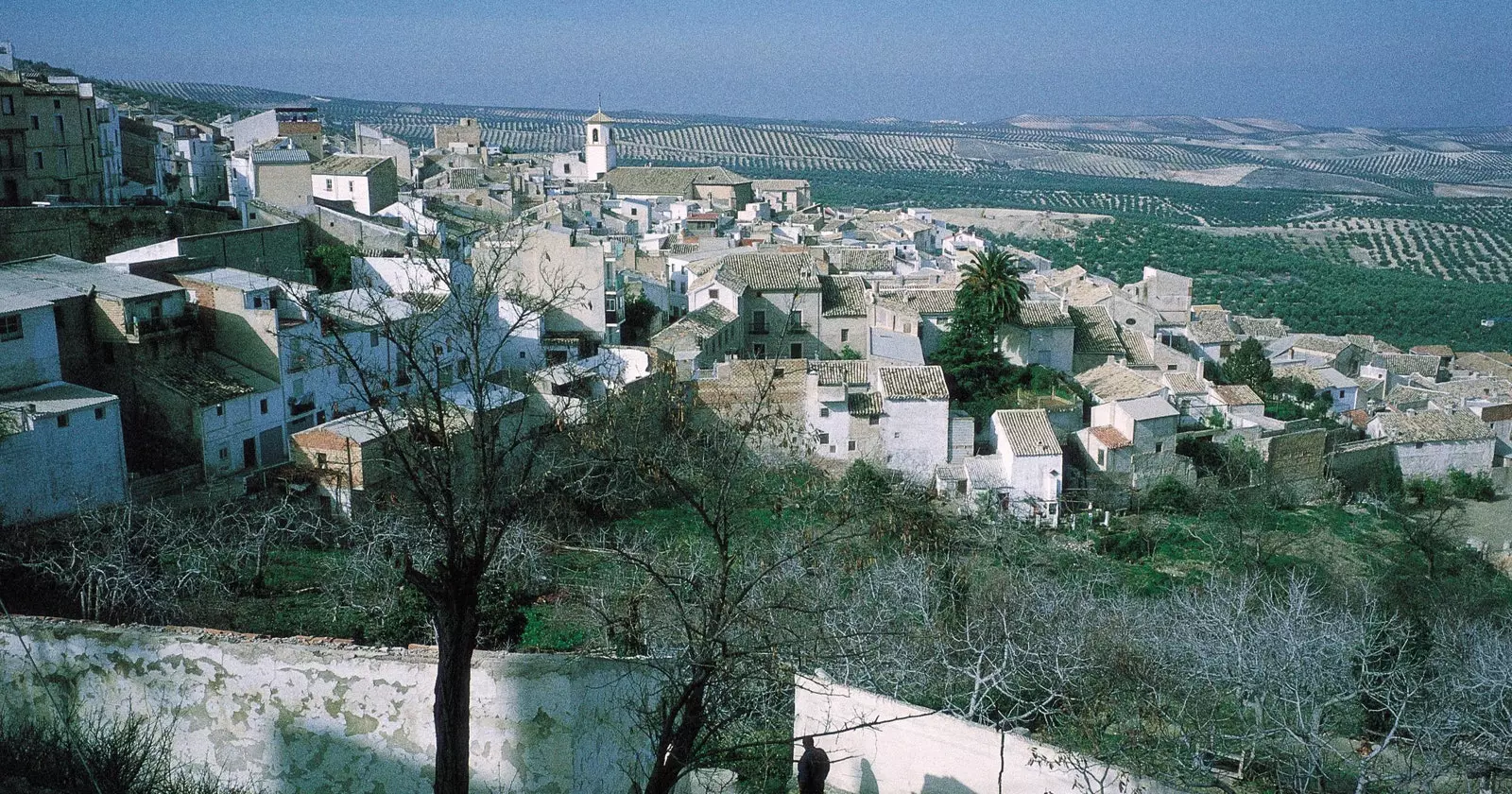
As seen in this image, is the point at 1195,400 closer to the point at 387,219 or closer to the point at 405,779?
the point at 387,219

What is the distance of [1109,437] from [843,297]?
8.07 metres

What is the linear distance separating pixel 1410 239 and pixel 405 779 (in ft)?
355

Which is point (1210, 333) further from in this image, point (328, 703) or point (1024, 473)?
point (328, 703)

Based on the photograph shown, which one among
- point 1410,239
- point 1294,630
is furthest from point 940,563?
point 1410,239

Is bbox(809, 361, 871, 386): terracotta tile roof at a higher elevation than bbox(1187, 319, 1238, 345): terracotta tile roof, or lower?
higher

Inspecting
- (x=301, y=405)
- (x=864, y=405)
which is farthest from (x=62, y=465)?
(x=864, y=405)

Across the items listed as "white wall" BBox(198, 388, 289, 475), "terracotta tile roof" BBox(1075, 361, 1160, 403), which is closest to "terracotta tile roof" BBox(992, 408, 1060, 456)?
"terracotta tile roof" BBox(1075, 361, 1160, 403)

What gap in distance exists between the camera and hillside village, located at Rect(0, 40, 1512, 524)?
699 inches

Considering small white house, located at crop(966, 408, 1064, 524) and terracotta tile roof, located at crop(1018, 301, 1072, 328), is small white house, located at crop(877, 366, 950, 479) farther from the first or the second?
terracotta tile roof, located at crop(1018, 301, 1072, 328)

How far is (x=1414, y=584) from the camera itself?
19.2 metres

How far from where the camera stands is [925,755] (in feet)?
27.2

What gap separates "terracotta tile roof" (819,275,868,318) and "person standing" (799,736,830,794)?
912 inches

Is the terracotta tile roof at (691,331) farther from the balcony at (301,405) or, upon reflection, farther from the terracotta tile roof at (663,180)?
the terracotta tile roof at (663,180)

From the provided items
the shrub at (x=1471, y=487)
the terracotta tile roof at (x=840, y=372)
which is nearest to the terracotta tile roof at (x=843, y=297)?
the terracotta tile roof at (x=840, y=372)
